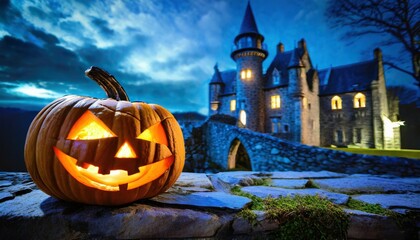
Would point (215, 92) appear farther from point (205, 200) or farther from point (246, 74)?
point (205, 200)

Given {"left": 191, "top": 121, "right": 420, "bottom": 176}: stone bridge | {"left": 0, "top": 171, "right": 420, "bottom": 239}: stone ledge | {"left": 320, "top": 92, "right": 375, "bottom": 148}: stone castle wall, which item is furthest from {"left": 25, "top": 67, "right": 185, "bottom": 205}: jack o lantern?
{"left": 320, "top": 92, "right": 375, "bottom": 148}: stone castle wall

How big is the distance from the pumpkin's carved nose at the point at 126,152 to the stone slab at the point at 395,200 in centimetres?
219

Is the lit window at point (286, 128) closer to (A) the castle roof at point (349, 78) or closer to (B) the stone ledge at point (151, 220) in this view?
(A) the castle roof at point (349, 78)

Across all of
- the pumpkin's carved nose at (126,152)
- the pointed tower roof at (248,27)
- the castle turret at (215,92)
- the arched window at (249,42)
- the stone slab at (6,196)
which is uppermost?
the pointed tower roof at (248,27)

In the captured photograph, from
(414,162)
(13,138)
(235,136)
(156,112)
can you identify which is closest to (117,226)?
(156,112)

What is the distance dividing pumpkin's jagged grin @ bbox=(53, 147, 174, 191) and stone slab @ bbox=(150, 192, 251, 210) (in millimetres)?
258

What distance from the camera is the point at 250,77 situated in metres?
23.6

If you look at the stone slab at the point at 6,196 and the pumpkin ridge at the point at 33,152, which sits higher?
the pumpkin ridge at the point at 33,152

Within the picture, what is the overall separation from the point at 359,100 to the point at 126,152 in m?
30.1

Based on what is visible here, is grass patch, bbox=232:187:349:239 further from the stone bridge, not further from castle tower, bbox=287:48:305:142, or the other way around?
castle tower, bbox=287:48:305:142

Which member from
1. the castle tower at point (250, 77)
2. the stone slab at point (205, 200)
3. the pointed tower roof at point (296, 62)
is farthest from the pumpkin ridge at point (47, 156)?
the pointed tower roof at point (296, 62)

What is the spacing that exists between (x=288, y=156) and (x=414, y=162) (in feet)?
11.9

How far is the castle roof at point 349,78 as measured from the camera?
23297 mm

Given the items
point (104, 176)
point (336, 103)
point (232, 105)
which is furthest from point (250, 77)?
point (104, 176)
